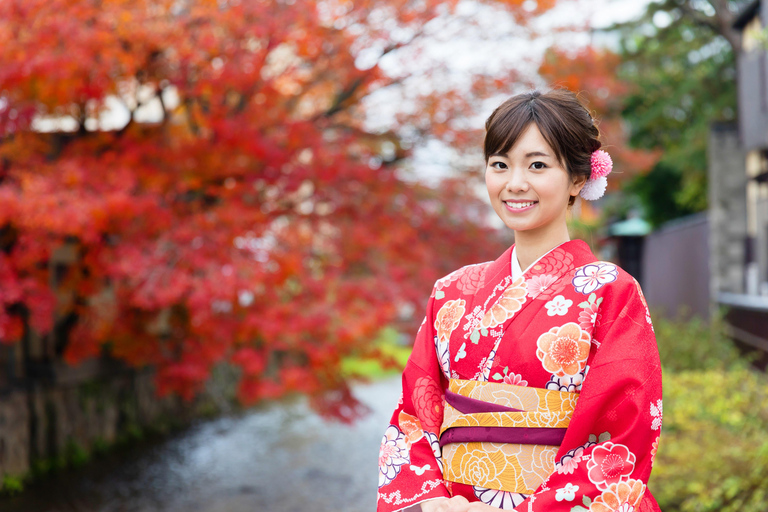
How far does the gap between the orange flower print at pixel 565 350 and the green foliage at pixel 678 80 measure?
9947 mm

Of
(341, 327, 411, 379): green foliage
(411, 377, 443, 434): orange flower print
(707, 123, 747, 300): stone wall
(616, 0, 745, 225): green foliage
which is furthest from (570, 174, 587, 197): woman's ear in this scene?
(341, 327, 411, 379): green foliage

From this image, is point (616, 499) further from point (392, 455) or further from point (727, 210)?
point (727, 210)

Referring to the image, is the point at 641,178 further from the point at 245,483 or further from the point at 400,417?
the point at 400,417

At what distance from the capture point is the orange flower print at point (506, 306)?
1705 millimetres

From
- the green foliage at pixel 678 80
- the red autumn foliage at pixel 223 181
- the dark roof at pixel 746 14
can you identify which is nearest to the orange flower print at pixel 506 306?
the red autumn foliage at pixel 223 181

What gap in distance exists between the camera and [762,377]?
5.85 metres

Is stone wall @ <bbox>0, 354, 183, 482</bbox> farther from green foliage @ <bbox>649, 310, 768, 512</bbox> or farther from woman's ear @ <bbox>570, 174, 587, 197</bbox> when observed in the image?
woman's ear @ <bbox>570, 174, 587, 197</bbox>

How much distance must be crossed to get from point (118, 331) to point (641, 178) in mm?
10249

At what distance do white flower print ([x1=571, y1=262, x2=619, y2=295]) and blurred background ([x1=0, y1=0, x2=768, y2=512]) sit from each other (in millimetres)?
2634

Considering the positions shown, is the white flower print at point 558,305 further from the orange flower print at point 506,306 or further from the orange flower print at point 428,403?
the orange flower print at point 428,403

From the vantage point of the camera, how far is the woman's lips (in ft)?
5.58

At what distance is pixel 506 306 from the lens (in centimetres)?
Result: 172

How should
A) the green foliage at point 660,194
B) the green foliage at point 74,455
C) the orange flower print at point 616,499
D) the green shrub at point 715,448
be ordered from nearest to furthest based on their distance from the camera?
the orange flower print at point 616,499
the green shrub at point 715,448
the green foliage at point 74,455
the green foliage at point 660,194

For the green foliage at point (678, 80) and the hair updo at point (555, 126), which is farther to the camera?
the green foliage at point (678, 80)
